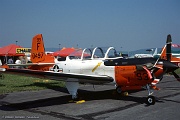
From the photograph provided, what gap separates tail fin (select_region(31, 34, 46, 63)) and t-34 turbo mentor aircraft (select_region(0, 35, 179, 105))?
3.86 m

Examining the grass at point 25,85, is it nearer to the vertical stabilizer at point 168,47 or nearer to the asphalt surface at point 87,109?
the asphalt surface at point 87,109

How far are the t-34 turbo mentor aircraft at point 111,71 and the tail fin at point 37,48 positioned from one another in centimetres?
386

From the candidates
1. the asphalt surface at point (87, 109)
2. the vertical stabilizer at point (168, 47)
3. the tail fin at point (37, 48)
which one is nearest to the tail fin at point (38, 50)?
the tail fin at point (37, 48)

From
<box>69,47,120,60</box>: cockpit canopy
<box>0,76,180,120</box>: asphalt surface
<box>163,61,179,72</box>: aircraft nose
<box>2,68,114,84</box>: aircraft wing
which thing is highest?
<box>69,47,120,60</box>: cockpit canopy

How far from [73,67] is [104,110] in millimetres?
3310

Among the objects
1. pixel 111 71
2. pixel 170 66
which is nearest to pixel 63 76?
pixel 111 71

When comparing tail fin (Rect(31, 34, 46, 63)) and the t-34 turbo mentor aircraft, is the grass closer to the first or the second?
tail fin (Rect(31, 34, 46, 63))

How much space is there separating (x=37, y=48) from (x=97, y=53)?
16.2 feet

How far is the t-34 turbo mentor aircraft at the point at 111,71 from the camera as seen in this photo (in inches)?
323

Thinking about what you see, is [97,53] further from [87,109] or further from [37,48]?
[37,48]

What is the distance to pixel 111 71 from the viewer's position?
29.4ft

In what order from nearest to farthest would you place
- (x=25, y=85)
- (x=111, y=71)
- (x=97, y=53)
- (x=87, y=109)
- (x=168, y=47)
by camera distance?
1. (x=87, y=109)
2. (x=111, y=71)
3. (x=168, y=47)
4. (x=97, y=53)
5. (x=25, y=85)

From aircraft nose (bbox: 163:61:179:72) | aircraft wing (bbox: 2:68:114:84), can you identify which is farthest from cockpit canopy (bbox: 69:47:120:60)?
aircraft nose (bbox: 163:61:179:72)

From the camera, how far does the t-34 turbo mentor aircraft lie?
8203mm
